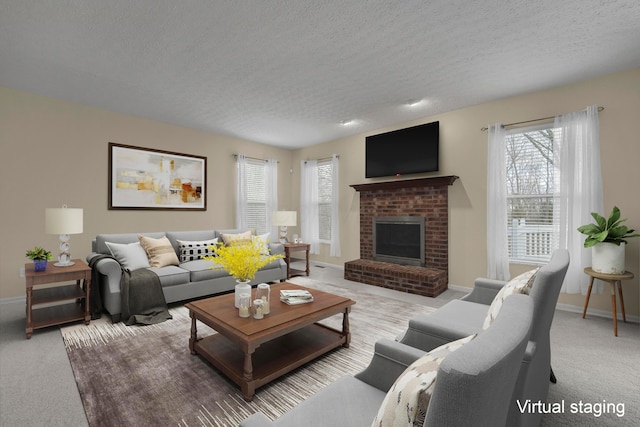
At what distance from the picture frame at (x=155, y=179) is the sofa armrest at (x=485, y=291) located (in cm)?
466

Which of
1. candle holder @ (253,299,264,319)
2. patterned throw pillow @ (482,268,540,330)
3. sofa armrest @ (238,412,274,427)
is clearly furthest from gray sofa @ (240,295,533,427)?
candle holder @ (253,299,264,319)

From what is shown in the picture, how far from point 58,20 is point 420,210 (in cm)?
477

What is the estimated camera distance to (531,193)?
3871mm

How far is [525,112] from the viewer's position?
3896mm

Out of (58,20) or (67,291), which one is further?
(67,291)

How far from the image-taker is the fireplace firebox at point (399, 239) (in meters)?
4.89

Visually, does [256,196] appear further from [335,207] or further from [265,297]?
[265,297]

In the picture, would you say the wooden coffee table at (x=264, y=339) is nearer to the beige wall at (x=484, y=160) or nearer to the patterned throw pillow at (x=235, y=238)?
the patterned throw pillow at (x=235, y=238)

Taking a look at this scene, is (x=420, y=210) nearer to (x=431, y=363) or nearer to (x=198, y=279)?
(x=198, y=279)

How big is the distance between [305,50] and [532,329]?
9.19 feet

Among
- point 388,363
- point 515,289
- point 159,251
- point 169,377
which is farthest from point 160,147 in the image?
point 515,289

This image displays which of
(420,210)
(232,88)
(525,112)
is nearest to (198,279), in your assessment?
Result: (232,88)

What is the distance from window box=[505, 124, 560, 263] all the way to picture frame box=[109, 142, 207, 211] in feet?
16.4

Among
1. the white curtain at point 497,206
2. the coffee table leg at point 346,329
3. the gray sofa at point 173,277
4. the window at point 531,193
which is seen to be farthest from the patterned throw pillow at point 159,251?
the window at point 531,193
